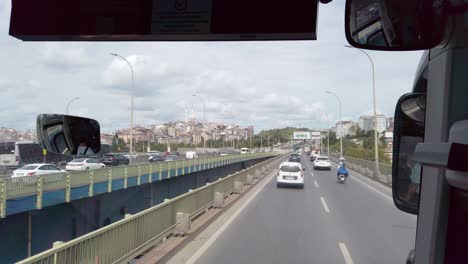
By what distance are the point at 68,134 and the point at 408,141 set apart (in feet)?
8.75

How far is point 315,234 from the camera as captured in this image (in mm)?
12172

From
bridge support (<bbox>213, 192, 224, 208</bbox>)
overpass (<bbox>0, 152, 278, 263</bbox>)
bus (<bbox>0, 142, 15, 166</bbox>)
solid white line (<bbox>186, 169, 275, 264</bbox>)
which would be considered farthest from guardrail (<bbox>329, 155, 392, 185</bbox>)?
bus (<bbox>0, 142, 15, 166</bbox>)

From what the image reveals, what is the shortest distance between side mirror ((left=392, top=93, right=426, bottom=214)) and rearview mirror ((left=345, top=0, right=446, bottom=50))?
50cm

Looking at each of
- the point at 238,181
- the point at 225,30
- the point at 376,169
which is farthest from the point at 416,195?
the point at 376,169

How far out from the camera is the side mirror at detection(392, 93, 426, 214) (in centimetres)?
233

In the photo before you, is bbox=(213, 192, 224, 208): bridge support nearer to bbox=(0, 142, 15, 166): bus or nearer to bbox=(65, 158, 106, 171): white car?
bbox=(65, 158, 106, 171): white car

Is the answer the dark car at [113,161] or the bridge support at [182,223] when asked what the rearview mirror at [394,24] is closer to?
the bridge support at [182,223]

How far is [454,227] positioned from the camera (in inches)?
70.9

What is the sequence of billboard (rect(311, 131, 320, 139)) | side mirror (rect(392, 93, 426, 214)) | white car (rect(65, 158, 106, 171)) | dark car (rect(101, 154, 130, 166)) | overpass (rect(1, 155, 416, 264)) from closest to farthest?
1. side mirror (rect(392, 93, 426, 214))
2. overpass (rect(1, 155, 416, 264))
3. white car (rect(65, 158, 106, 171))
4. dark car (rect(101, 154, 130, 166))
5. billboard (rect(311, 131, 320, 139))

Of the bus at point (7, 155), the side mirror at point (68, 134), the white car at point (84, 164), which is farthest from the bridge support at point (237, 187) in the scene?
the bus at point (7, 155)

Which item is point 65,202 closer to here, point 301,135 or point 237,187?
point 237,187

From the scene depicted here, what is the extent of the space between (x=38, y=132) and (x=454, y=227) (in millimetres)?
2912

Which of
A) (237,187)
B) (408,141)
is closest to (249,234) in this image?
(408,141)

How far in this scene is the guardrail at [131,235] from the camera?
591cm
